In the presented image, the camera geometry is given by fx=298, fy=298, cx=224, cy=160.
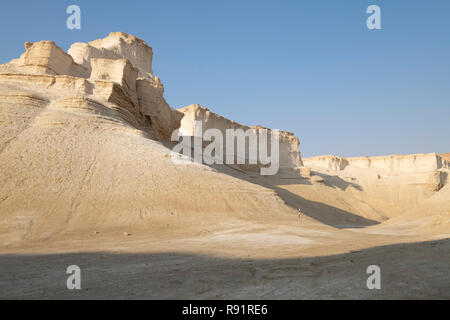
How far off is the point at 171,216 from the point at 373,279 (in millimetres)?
10727

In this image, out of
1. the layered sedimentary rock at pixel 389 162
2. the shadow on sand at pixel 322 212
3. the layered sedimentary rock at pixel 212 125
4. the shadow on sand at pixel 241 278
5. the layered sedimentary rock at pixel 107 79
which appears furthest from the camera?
the layered sedimentary rock at pixel 389 162

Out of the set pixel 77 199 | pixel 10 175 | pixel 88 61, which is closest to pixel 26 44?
pixel 88 61

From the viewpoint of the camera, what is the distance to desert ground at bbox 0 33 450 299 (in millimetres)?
4172

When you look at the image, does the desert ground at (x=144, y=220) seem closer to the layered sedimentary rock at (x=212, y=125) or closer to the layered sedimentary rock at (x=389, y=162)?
the layered sedimentary rock at (x=212, y=125)

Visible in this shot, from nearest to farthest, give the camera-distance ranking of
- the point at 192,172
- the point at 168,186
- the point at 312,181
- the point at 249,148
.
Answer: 1. the point at 168,186
2. the point at 192,172
3. the point at 312,181
4. the point at 249,148

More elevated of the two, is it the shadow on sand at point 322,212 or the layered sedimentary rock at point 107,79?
the layered sedimentary rock at point 107,79

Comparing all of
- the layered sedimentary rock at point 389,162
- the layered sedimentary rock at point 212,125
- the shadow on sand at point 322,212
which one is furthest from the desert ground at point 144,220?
the layered sedimentary rock at point 389,162

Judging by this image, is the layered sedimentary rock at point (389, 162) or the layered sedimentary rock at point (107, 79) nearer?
the layered sedimentary rock at point (107, 79)

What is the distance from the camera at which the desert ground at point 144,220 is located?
417cm

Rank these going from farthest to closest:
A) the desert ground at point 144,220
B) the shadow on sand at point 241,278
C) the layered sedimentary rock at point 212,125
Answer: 1. the layered sedimentary rock at point 212,125
2. the desert ground at point 144,220
3. the shadow on sand at point 241,278

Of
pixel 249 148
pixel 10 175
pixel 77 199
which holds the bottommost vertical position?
pixel 77 199

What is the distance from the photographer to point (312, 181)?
40656 mm

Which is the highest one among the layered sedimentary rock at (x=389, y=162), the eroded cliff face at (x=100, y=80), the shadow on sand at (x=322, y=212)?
the eroded cliff face at (x=100, y=80)
